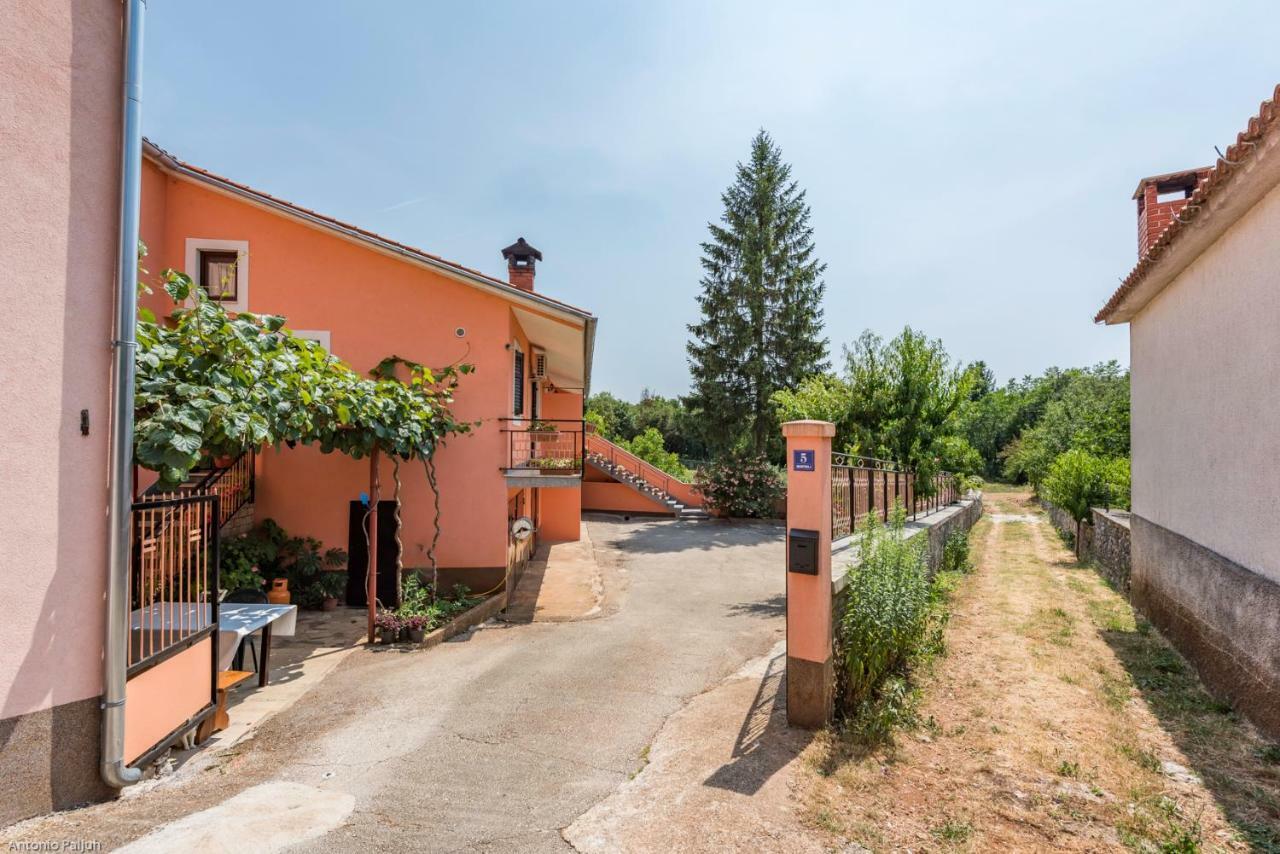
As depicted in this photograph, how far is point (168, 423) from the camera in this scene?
4.43 m

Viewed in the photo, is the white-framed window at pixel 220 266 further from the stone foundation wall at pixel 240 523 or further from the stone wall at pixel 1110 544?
the stone wall at pixel 1110 544

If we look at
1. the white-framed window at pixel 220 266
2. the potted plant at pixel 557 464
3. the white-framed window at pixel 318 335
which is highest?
the white-framed window at pixel 220 266

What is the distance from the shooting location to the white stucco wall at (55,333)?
332 centimetres

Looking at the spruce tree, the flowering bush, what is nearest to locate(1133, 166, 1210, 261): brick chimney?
the flowering bush

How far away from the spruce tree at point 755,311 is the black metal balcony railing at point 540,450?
54.9ft

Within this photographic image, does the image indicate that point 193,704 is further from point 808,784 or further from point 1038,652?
point 1038,652

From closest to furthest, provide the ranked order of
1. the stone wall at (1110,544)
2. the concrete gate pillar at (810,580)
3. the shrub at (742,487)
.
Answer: the concrete gate pillar at (810,580) → the stone wall at (1110,544) → the shrub at (742,487)

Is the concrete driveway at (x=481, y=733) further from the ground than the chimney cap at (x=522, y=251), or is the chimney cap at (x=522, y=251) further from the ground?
the chimney cap at (x=522, y=251)

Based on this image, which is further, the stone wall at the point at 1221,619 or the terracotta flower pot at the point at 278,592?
the terracotta flower pot at the point at 278,592

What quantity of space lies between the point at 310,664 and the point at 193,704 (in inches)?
100

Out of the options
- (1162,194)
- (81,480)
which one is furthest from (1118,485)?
(81,480)

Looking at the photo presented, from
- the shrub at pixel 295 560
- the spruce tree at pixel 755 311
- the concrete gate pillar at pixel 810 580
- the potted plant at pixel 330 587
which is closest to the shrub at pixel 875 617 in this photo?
the concrete gate pillar at pixel 810 580

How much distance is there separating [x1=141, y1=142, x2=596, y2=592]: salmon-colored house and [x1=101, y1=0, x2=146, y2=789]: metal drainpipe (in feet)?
20.0

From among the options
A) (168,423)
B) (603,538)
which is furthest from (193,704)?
(603,538)
